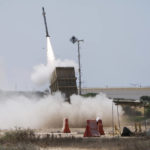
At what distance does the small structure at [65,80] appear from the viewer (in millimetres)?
38719

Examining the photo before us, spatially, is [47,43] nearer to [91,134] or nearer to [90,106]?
[90,106]

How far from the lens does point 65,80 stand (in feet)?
127

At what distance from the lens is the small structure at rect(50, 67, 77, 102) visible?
3872 cm

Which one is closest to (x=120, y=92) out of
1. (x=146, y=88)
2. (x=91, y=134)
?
(x=146, y=88)

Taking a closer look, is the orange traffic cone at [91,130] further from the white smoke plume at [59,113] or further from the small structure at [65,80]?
the white smoke plume at [59,113]

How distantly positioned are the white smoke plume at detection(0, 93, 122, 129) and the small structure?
0.69m

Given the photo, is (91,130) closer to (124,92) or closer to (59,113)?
(59,113)

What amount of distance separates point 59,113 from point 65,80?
4121 millimetres

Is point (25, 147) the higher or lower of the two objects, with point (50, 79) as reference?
lower

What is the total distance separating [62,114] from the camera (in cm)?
4094

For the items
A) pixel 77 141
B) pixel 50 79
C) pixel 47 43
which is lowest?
pixel 77 141

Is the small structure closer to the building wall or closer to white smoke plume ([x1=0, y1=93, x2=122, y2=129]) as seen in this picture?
white smoke plume ([x1=0, y1=93, x2=122, y2=129])

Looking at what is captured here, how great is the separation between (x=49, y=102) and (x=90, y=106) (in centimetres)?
420

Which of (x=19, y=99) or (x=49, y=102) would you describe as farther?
(x=19, y=99)
